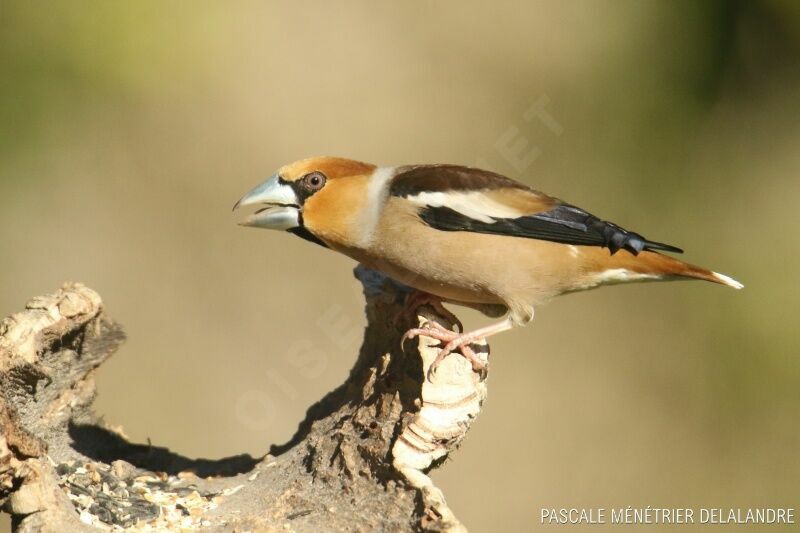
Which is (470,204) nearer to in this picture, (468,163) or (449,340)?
(449,340)

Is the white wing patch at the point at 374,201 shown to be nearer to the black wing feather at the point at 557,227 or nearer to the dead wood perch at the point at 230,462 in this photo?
the black wing feather at the point at 557,227

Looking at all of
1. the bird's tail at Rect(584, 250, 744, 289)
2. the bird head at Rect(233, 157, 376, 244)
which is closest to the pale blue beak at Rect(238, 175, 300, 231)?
the bird head at Rect(233, 157, 376, 244)

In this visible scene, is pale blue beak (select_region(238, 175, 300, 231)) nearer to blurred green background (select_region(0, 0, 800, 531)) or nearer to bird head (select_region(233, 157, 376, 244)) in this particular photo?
bird head (select_region(233, 157, 376, 244))

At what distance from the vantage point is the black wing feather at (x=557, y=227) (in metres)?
3.80

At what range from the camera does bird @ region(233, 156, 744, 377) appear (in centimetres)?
376

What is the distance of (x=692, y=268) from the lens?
396cm

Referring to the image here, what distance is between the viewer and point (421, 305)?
3805mm

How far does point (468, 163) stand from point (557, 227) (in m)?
3.54

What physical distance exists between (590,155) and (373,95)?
187cm

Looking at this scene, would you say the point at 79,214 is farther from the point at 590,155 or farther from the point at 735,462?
the point at 735,462

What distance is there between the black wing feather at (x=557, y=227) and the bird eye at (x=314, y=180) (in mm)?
461

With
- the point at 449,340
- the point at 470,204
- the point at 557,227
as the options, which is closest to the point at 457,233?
the point at 470,204

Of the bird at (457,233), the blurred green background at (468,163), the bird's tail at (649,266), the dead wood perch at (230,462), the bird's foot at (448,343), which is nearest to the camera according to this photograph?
the dead wood perch at (230,462)

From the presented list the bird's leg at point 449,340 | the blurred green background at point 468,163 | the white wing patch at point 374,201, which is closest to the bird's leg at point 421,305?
the bird's leg at point 449,340
